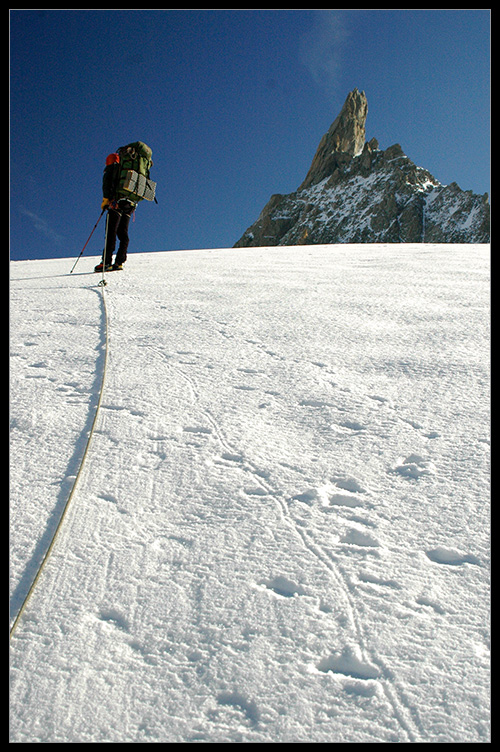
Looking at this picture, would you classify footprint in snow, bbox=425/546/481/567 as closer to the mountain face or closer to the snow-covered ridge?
the snow-covered ridge

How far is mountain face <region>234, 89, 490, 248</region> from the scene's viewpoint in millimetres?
111625

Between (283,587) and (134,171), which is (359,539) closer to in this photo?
(283,587)

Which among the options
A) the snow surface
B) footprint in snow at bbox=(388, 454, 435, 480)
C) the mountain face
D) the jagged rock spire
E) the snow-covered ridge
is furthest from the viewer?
the jagged rock spire

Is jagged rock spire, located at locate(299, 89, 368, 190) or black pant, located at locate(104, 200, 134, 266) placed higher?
jagged rock spire, located at locate(299, 89, 368, 190)

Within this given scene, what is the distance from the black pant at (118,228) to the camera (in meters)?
5.58

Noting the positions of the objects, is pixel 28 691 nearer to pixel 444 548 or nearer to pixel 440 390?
pixel 444 548

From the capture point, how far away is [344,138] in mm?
127500

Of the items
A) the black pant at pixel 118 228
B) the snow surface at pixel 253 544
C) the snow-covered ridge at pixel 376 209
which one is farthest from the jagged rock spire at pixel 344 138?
the snow surface at pixel 253 544

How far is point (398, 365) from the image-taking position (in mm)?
2547

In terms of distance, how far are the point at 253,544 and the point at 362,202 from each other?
134m

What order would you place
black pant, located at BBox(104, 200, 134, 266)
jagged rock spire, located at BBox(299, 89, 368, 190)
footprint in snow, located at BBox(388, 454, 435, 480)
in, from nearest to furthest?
footprint in snow, located at BBox(388, 454, 435, 480) < black pant, located at BBox(104, 200, 134, 266) < jagged rock spire, located at BBox(299, 89, 368, 190)

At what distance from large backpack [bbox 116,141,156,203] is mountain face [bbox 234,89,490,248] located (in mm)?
109120

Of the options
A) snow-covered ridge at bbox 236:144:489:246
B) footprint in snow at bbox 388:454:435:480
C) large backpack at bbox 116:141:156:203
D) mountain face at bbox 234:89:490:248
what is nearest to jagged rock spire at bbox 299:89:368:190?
mountain face at bbox 234:89:490:248
